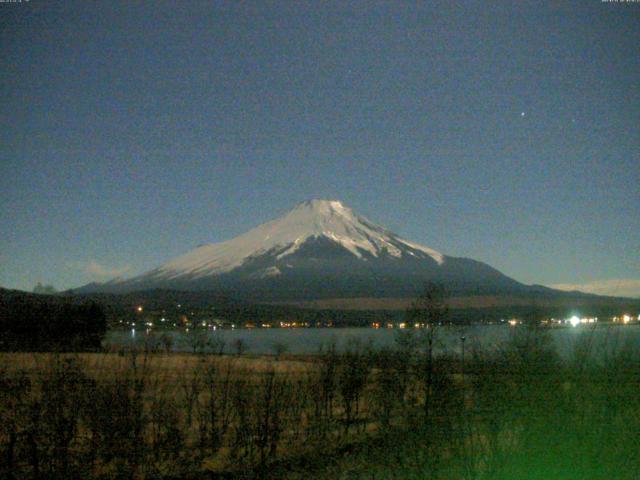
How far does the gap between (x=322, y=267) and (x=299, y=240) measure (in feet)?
67.7

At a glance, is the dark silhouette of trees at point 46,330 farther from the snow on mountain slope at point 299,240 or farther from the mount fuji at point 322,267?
the snow on mountain slope at point 299,240

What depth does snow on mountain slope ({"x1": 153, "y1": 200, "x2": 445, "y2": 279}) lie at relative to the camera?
14612cm

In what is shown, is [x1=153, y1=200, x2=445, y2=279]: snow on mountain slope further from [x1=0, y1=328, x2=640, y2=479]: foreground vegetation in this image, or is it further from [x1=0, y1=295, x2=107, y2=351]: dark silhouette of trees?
[x1=0, y1=328, x2=640, y2=479]: foreground vegetation

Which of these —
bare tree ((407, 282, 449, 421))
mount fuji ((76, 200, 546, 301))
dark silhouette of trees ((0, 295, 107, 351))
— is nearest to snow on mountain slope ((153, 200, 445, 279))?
mount fuji ((76, 200, 546, 301))

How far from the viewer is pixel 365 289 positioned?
121m

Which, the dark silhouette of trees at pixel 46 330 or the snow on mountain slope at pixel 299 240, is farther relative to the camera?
the snow on mountain slope at pixel 299 240

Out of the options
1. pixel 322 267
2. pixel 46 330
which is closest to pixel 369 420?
pixel 46 330

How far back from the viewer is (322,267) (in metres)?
135

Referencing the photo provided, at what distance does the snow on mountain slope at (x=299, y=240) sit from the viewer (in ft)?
479

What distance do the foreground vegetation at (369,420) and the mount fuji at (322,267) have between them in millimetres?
95842

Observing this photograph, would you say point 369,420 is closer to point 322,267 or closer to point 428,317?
point 428,317

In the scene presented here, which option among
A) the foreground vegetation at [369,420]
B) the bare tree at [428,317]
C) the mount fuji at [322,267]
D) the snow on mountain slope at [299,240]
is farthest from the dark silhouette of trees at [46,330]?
the snow on mountain slope at [299,240]

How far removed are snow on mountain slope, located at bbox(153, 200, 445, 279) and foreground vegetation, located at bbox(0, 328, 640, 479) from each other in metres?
123

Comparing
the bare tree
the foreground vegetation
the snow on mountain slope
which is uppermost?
the snow on mountain slope
